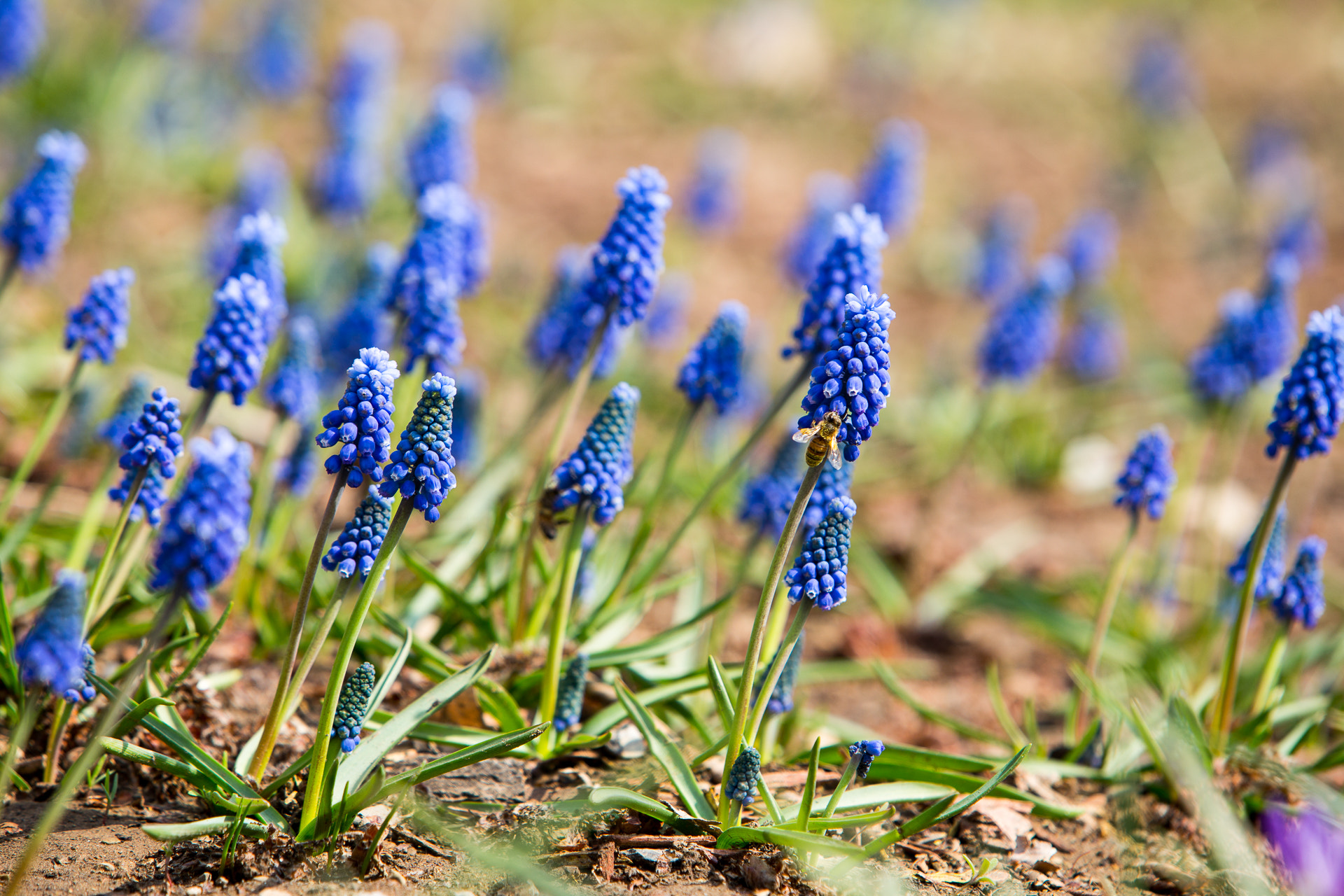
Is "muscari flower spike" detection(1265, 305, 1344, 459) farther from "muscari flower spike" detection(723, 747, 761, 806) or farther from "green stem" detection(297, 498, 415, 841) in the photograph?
"green stem" detection(297, 498, 415, 841)

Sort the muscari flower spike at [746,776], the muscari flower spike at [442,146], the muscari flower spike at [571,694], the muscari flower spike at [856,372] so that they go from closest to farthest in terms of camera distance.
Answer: the muscari flower spike at [856,372] < the muscari flower spike at [746,776] < the muscari flower spike at [571,694] < the muscari flower spike at [442,146]

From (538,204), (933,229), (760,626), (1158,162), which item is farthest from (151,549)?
(1158,162)

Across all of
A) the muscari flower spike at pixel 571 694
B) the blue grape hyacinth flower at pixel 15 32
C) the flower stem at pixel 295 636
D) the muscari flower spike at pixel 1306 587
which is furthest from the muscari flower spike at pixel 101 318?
the muscari flower spike at pixel 1306 587

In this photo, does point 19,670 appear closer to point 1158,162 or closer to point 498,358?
point 498,358

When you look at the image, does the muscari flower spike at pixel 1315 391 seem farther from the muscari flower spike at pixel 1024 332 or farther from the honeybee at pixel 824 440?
the muscari flower spike at pixel 1024 332

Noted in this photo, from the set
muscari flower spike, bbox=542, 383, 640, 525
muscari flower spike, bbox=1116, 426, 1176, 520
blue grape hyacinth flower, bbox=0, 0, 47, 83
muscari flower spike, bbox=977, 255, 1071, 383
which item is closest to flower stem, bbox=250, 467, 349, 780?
muscari flower spike, bbox=542, 383, 640, 525

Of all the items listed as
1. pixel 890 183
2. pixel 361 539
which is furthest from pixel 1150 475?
pixel 361 539
